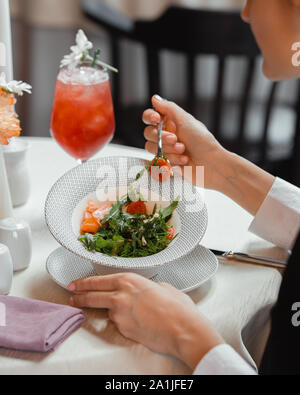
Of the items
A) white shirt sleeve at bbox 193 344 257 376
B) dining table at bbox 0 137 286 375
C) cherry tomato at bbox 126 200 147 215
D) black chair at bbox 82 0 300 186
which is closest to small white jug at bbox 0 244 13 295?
dining table at bbox 0 137 286 375

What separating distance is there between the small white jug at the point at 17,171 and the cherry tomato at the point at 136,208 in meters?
0.29

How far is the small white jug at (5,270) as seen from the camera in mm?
946

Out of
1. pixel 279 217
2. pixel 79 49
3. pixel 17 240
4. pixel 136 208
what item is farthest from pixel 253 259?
pixel 79 49

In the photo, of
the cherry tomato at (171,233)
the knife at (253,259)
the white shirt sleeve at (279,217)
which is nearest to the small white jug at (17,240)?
the cherry tomato at (171,233)

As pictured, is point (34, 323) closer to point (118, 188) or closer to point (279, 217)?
point (118, 188)

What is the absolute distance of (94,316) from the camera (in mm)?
945

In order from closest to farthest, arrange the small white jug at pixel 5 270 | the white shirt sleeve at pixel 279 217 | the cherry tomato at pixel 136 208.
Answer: the small white jug at pixel 5 270, the cherry tomato at pixel 136 208, the white shirt sleeve at pixel 279 217

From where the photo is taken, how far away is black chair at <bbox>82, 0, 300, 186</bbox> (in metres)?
2.42

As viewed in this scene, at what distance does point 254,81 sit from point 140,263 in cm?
179

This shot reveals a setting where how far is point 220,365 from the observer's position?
830mm

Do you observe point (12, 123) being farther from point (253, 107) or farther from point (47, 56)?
point (47, 56)

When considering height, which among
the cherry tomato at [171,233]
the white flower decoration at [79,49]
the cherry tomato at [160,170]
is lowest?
the cherry tomato at [171,233]

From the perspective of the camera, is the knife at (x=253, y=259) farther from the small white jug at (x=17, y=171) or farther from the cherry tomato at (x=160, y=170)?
the small white jug at (x=17, y=171)

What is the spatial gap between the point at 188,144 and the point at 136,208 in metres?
0.31
